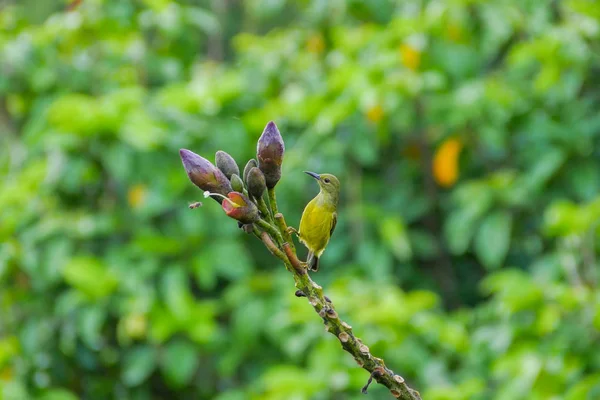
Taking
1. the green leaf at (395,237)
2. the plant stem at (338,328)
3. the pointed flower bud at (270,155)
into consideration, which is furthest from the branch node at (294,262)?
the green leaf at (395,237)

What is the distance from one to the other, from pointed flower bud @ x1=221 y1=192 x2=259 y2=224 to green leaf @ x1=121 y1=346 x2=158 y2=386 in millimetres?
3537

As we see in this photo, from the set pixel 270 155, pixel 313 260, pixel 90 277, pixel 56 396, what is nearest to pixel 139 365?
pixel 56 396

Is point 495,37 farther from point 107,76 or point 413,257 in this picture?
point 107,76

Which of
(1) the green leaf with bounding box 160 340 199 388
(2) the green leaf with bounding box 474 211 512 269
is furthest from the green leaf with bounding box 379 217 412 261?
(1) the green leaf with bounding box 160 340 199 388

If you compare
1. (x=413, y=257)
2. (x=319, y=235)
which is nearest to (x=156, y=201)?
(x=413, y=257)

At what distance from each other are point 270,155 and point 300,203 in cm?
350

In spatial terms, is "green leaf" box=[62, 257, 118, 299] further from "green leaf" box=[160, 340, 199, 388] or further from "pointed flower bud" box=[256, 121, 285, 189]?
"pointed flower bud" box=[256, 121, 285, 189]

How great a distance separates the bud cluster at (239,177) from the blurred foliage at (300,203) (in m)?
2.71

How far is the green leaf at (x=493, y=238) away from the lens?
13.3ft

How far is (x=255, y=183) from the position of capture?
0.88 metres

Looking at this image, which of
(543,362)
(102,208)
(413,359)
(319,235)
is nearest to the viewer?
(319,235)

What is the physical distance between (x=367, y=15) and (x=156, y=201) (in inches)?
78.9

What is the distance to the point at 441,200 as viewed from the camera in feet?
15.4

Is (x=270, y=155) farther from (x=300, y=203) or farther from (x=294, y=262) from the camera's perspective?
(x=300, y=203)
